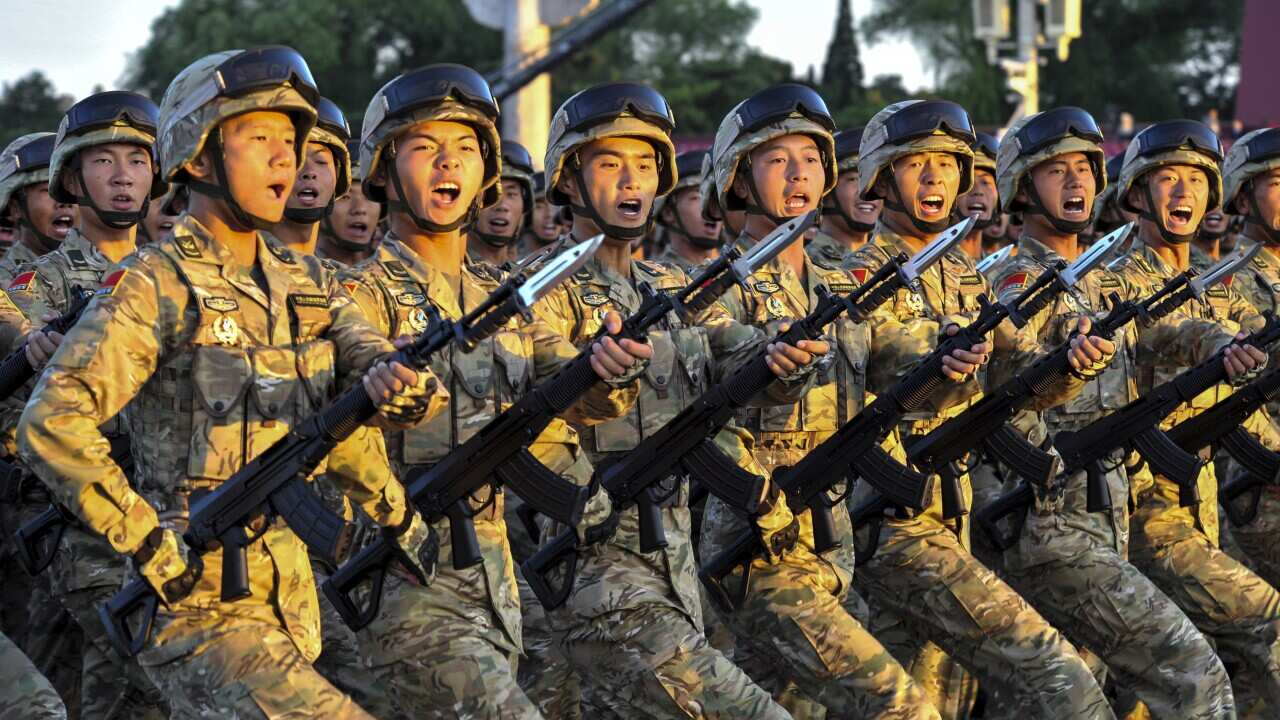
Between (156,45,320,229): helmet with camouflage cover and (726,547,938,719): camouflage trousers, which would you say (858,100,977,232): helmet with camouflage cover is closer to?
(726,547,938,719): camouflage trousers

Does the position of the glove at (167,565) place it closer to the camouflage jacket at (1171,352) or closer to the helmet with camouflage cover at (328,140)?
the helmet with camouflage cover at (328,140)

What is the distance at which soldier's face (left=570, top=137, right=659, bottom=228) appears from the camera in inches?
330

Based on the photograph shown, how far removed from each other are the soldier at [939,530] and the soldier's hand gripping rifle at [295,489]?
2655 mm

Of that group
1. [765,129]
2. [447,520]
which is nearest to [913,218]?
[765,129]

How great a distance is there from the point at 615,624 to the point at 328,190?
9.29ft

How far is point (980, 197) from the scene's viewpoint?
12391mm

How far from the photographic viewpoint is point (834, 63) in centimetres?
5138

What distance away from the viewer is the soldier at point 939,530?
8531mm

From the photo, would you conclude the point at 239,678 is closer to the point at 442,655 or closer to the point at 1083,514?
the point at 442,655

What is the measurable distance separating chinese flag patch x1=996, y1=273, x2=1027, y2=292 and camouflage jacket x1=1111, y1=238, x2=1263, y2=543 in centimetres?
61

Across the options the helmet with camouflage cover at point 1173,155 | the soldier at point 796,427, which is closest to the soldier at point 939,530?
the soldier at point 796,427

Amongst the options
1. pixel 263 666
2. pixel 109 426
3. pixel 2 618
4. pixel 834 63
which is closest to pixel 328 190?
pixel 109 426

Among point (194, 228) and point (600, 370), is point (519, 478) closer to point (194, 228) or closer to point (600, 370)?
point (600, 370)

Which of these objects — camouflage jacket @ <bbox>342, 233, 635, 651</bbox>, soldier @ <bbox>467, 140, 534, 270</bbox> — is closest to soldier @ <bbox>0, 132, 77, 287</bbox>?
soldier @ <bbox>467, 140, 534, 270</bbox>
